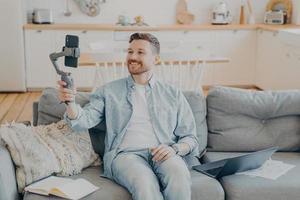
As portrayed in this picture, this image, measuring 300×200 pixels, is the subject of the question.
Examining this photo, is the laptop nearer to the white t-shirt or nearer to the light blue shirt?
the light blue shirt

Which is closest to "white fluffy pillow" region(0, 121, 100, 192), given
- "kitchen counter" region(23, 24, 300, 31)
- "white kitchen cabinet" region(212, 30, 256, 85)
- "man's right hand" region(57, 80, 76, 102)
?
"man's right hand" region(57, 80, 76, 102)

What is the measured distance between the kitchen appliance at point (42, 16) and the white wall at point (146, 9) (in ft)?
1.03

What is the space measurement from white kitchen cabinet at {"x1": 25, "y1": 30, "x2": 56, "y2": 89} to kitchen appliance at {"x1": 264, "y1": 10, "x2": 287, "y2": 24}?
284 centimetres

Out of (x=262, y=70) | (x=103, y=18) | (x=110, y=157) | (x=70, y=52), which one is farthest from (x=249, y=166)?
(x=103, y=18)

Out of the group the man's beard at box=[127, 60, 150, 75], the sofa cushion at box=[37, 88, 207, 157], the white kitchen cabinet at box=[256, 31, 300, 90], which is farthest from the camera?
the white kitchen cabinet at box=[256, 31, 300, 90]

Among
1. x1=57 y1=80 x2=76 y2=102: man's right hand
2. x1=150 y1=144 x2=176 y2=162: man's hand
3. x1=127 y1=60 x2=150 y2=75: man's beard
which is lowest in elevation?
x1=150 y1=144 x2=176 y2=162: man's hand

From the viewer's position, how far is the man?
2295 millimetres

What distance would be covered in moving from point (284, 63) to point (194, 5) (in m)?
1.68

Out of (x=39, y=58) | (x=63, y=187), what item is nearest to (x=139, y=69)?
(x=63, y=187)

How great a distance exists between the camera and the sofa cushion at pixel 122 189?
7.15 ft

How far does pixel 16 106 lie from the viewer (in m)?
5.34

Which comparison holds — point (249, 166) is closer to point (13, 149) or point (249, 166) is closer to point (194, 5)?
point (13, 149)

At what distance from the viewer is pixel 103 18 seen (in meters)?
6.51

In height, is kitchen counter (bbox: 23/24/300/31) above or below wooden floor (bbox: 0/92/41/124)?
above
